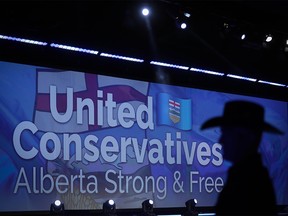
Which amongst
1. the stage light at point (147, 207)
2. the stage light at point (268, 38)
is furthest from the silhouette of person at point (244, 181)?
the stage light at point (268, 38)

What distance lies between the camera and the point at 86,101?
4.62m

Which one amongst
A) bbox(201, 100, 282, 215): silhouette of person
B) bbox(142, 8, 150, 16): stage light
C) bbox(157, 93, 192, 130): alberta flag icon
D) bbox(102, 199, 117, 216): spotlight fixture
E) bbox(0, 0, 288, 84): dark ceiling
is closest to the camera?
bbox(201, 100, 282, 215): silhouette of person

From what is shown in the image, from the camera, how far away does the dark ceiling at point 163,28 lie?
4168mm

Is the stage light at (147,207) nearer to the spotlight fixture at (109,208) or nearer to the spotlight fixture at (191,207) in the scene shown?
the spotlight fixture at (109,208)

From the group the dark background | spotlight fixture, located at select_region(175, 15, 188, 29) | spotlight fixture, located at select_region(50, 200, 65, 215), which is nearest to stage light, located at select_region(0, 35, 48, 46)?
the dark background

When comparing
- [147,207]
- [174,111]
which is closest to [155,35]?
[174,111]

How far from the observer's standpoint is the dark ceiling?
4168mm

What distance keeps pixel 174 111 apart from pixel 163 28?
0.98 metres

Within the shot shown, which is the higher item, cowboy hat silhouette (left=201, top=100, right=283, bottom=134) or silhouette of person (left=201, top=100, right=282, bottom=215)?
cowboy hat silhouette (left=201, top=100, right=283, bottom=134)

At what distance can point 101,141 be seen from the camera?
4.68 m

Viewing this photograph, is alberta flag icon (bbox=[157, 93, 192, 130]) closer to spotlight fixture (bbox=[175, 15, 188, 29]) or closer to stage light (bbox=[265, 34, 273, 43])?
→ spotlight fixture (bbox=[175, 15, 188, 29])

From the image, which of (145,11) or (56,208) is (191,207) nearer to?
(56,208)

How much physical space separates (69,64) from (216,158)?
2175 millimetres

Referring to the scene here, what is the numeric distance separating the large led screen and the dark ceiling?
37 centimetres
